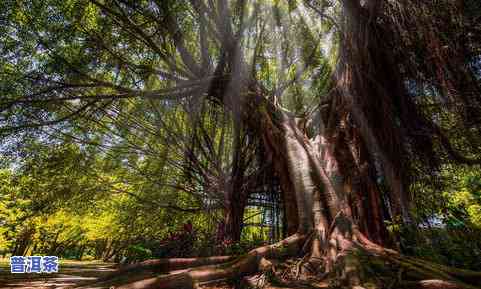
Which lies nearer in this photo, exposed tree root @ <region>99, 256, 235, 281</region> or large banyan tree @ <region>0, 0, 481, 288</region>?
large banyan tree @ <region>0, 0, 481, 288</region>

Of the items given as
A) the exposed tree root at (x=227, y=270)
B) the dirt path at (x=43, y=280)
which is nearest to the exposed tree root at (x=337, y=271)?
the exposed tree root at (x=227, y=270)

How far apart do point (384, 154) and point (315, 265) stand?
176 cm

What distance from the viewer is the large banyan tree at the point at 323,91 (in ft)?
8.25

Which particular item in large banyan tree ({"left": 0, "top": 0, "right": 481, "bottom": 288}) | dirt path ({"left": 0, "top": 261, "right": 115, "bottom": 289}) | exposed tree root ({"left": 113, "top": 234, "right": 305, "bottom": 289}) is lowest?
dirt path ({"left": 0, "top": 261, "right": 115, "bottom": 289})

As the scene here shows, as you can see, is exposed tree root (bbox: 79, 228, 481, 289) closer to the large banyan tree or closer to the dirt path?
the large banyan tree

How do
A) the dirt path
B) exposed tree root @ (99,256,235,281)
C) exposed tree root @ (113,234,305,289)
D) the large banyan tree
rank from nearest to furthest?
exposed tree root @ (113,234,305,289) < the large banyan tree < exposed tree root @ (99,256,235,281) < the dirt path

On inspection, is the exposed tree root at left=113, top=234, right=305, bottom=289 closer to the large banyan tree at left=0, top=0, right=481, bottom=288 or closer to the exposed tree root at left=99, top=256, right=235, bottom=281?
the large banyan tree at left=0, top=0, right=481, bottom=288

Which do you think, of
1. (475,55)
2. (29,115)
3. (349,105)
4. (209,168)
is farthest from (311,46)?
(29,115)

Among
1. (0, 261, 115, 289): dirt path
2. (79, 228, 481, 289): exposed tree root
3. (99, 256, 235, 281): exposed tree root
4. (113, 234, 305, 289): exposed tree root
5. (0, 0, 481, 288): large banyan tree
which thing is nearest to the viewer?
(79, 228, 481, 289): exposed tree root

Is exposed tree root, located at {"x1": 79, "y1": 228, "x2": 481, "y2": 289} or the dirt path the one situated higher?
exposed tree root, located at {"x1": 79, "y1": 228, "x2": 481, "y2": 289}

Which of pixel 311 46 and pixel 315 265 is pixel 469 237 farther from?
pixel 311 46

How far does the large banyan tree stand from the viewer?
8.25ft

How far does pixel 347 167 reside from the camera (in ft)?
10.6

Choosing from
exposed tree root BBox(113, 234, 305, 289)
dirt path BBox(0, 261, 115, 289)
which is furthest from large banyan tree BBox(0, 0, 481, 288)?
dirt path BBox(0, 261, 115, 289)
